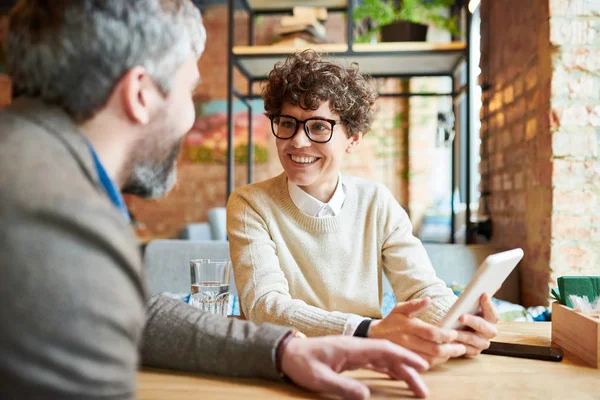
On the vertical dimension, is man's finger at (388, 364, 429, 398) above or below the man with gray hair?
below

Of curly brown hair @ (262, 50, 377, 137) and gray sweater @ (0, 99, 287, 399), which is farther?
curly brown hair @ (262, 50, 377, 137)

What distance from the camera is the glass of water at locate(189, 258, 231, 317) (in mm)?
1112

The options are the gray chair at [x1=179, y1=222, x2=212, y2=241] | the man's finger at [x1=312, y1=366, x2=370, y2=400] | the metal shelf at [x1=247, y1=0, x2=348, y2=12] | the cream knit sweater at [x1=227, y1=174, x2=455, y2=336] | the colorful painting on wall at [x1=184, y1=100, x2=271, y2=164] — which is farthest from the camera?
the colorful painting on wall at [x1=184, y1=100, x2=271, y2=164]

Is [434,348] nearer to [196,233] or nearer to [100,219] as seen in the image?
[100,219]

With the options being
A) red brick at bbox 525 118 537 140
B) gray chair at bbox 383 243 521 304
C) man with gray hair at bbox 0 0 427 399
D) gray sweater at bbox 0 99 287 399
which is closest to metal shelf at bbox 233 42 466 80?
red brick at bbox 525 118 537 140

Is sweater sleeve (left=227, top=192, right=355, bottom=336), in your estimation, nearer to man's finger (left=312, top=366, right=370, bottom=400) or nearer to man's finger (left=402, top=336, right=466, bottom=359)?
man's finger (left=402, top=336, right=466, bottom=359)

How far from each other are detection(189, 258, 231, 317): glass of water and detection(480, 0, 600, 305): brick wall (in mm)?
1336

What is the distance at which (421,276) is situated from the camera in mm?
1432

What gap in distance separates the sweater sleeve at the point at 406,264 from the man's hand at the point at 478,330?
0.86ft

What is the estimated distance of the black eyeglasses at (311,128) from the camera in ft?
4.98

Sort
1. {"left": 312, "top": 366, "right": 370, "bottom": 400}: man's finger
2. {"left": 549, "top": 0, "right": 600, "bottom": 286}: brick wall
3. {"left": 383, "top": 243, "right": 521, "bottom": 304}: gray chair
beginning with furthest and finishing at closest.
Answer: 1. {"left": 383, "top": 243, "right": 521, "bottom": 304}: gray chair
2. {"left": 549, "top": 0, "right": 600, "bottom": 286}: brick wall
3. {"left": 312, "top": 366, "right": 370, "bottom": 400}: man's finger

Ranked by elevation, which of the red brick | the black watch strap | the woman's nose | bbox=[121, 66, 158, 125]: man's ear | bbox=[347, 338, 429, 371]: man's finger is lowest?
the black watch strap

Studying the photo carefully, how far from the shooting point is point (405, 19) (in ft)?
9.93

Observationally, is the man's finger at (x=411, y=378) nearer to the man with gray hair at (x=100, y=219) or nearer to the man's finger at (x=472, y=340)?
the man with gray hair at (x=100, y=219)
